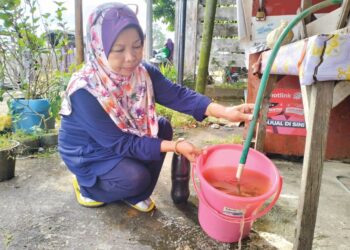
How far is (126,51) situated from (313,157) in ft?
3.15

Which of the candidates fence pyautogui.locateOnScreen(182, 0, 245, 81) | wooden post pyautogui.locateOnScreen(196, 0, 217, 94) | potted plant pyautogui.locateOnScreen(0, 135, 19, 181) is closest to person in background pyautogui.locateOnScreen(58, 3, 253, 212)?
potted plant pyautogui.locateOnScreen(0, 135, 19, 181)

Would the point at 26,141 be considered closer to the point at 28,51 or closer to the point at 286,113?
the point at 28,51

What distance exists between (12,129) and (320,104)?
2.67 metres

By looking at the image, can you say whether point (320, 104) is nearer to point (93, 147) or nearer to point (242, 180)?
point (242, 180)

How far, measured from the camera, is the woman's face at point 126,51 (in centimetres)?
144

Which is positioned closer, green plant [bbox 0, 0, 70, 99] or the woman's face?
the woman's face

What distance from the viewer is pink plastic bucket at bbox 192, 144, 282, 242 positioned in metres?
1.18

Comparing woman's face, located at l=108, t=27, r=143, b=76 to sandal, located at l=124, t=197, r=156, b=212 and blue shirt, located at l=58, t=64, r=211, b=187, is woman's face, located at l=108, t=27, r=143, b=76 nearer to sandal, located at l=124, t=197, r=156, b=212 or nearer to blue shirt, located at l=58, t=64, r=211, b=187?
blue shirt, located at l=58, t=64, r=211, b=187

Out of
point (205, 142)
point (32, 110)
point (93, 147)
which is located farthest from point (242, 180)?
point (32, 110)

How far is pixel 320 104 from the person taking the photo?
3.59 feet

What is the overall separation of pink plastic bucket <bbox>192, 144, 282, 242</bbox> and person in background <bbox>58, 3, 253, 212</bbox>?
0.16 meters

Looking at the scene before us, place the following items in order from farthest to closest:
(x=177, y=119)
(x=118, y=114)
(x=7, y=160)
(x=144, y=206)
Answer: (x=177, y=119) < (x=7, y=160) < (x=144, y=206) < (x=118, y=114)

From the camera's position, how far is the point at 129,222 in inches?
63.5

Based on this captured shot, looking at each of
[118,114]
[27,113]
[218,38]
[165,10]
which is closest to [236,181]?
[118,114]
